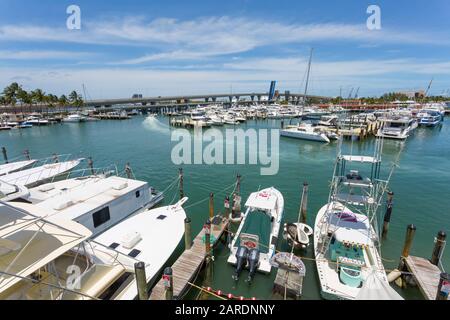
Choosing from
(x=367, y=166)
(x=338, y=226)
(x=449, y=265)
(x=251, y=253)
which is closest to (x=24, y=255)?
(x=251, y=253)

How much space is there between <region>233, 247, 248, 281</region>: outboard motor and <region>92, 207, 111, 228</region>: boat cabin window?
29.0 feet

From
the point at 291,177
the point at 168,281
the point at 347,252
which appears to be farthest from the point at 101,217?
the point at 291,177

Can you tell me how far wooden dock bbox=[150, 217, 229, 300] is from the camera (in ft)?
32.8

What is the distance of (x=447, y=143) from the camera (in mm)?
46094

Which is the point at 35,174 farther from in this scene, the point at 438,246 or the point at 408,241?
the point at 438,246

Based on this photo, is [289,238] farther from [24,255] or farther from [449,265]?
[24,255]

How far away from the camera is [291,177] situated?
90.9 ft

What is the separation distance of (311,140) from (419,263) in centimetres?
3829

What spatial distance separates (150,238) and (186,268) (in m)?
2.79

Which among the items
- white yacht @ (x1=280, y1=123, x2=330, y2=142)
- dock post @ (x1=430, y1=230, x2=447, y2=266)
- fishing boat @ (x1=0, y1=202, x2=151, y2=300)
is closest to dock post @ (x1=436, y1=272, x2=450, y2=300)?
dock post @ (x1=430, y1=230, x2=447, y2=266)

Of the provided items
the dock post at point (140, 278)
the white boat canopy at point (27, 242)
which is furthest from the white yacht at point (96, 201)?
the dock post at point (140, 278)

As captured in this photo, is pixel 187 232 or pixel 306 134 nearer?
pixel 187 232

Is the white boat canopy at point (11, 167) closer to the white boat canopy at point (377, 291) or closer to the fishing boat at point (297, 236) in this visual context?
the fishing boat at point (297, 236)

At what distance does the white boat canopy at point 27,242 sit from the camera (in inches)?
270
